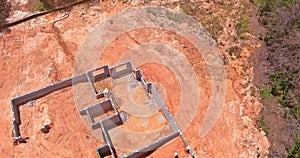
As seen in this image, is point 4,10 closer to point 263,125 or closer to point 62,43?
point 62,43

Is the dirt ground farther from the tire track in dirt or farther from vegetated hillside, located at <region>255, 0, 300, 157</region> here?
vegetated hillside, located at <region>255, 0, 300, 157</region>

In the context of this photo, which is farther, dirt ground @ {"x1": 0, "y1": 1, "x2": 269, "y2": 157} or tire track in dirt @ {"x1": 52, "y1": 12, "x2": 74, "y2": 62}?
tire track in dirt @ {"x1": 52, "y1": 12, "x2": 74, "y2": 62}

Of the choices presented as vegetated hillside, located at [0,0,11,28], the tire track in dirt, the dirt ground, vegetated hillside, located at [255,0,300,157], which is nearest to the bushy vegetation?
vegetated hillside, located at [255,0,300,157]

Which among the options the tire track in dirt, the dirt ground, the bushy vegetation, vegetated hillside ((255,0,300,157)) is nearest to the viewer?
the dirt ground

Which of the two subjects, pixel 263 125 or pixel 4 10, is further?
pixel 4 10

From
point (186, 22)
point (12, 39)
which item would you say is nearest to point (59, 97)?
point (12, 39)

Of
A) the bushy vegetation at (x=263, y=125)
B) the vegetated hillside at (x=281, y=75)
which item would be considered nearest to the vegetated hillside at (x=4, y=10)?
the vegetated hillside at (x=281, y=75)

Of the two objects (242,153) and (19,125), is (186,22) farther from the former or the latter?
(19,125)

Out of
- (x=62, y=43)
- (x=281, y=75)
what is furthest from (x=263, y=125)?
(x=62, y=43)
